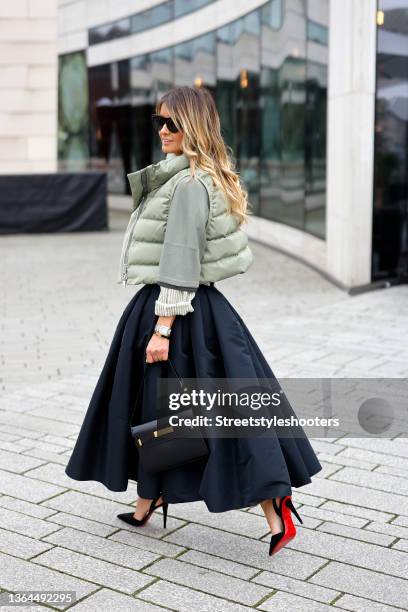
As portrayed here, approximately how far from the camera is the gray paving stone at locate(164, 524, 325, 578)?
3471 mm

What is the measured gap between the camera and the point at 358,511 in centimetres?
406

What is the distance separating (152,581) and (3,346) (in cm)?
491

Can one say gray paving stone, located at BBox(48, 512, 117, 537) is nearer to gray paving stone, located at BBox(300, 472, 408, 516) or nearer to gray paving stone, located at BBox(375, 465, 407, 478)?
gray paving stone, located at BBox(300, 472, 408, 516)

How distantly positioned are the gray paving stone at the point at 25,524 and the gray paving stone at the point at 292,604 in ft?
3.60

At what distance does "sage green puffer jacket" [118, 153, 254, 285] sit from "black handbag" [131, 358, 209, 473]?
572mm

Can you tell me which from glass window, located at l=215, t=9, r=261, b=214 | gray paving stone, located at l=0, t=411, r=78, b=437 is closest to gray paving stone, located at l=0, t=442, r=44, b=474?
gray paving stone, located at l=0, t=411, r=78, b=437

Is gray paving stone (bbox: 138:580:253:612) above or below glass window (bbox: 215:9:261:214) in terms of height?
below

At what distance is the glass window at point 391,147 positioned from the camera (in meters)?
10.7

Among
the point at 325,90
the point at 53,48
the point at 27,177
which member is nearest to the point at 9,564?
the point at 325,90

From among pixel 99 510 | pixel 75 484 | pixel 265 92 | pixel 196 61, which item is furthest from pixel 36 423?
pixel 196 61

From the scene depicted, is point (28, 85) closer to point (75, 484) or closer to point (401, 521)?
point (75, 484)

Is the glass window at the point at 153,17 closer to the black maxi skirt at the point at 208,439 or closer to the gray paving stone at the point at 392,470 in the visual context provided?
the gray paving stone at the point at 392,470

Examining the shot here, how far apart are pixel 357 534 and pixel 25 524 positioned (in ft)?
4.66

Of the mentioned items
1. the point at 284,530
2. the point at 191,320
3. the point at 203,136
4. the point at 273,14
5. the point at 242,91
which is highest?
the point at 273,14
